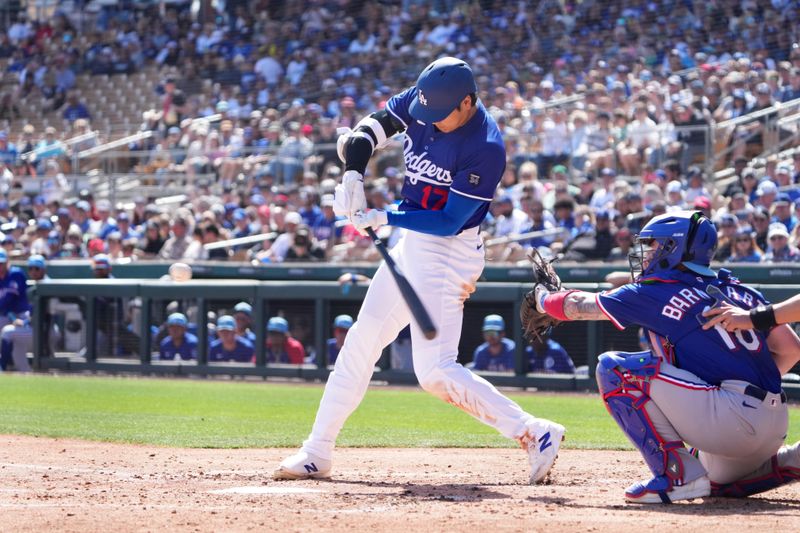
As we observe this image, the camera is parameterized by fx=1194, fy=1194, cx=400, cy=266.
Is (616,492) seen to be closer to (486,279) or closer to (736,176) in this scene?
(486,279)

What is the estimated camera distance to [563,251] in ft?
40.1

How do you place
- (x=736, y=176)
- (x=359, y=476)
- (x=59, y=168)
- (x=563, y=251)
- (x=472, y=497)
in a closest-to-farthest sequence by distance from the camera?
(x=472, y=497) → (x=359, y=476) → (x=563, y=251) → (x=736, y=176) → (x=59, y=168)

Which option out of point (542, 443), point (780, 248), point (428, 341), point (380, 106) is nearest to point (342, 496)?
point (428, 341)

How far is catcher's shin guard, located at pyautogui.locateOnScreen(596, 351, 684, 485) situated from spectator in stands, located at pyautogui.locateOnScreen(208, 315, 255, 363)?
7.98 metres

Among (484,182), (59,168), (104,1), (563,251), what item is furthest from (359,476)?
(104,1)

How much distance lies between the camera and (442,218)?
509cm

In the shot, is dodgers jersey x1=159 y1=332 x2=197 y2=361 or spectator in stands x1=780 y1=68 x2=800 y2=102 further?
spectator in stands x1=780 y1=68 x2=800 y2=102

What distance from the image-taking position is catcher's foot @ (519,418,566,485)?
5.18 metres

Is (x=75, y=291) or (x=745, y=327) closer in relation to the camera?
(x=745, y=327)

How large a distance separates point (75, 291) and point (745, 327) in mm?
9859

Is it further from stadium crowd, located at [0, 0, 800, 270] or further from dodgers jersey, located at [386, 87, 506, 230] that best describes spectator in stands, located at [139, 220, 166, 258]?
dodgers jersey, located at [386, 87, 506, 230]

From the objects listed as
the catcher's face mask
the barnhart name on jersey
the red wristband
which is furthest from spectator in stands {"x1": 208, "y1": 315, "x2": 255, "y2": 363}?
the barnhart name on jersey

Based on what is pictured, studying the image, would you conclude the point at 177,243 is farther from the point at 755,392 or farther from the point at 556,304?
the point at 755,392

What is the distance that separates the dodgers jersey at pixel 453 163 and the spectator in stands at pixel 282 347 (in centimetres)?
→ 684
